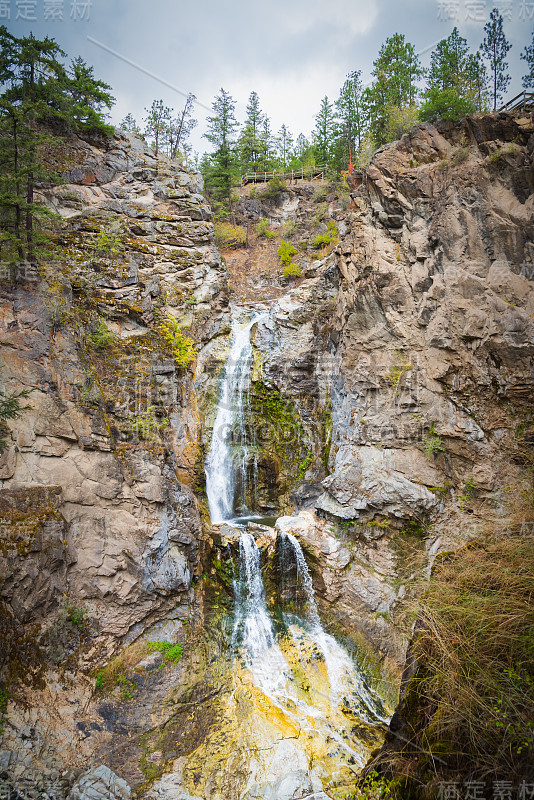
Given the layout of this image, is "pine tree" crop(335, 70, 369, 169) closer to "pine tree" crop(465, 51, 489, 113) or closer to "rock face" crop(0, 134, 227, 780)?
"pine tree" crop(465, 51, 489, 113)

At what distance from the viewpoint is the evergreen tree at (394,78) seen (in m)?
20.1

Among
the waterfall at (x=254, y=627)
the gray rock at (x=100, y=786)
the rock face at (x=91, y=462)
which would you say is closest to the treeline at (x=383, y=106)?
the rock face at (x=91, y=462)

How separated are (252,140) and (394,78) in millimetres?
14951

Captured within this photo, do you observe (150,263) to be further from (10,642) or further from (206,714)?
(206,714)

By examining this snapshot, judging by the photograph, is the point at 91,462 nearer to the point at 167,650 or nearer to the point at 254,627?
the point at 167,650

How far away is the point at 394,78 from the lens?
20.3 meters

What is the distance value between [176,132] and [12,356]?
23416 millimetres

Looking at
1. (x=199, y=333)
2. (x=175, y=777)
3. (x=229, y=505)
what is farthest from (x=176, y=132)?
(x=175, y=777)

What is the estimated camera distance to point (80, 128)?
17.1 m

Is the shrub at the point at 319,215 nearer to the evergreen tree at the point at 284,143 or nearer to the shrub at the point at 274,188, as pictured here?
the shrub at the point at 274,188

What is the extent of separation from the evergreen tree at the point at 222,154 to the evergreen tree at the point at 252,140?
Result: 7.55 feet

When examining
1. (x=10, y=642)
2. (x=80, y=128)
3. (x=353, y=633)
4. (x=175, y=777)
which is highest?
(x=80, y=128)

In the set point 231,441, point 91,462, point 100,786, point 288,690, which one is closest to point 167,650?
point 100,786
